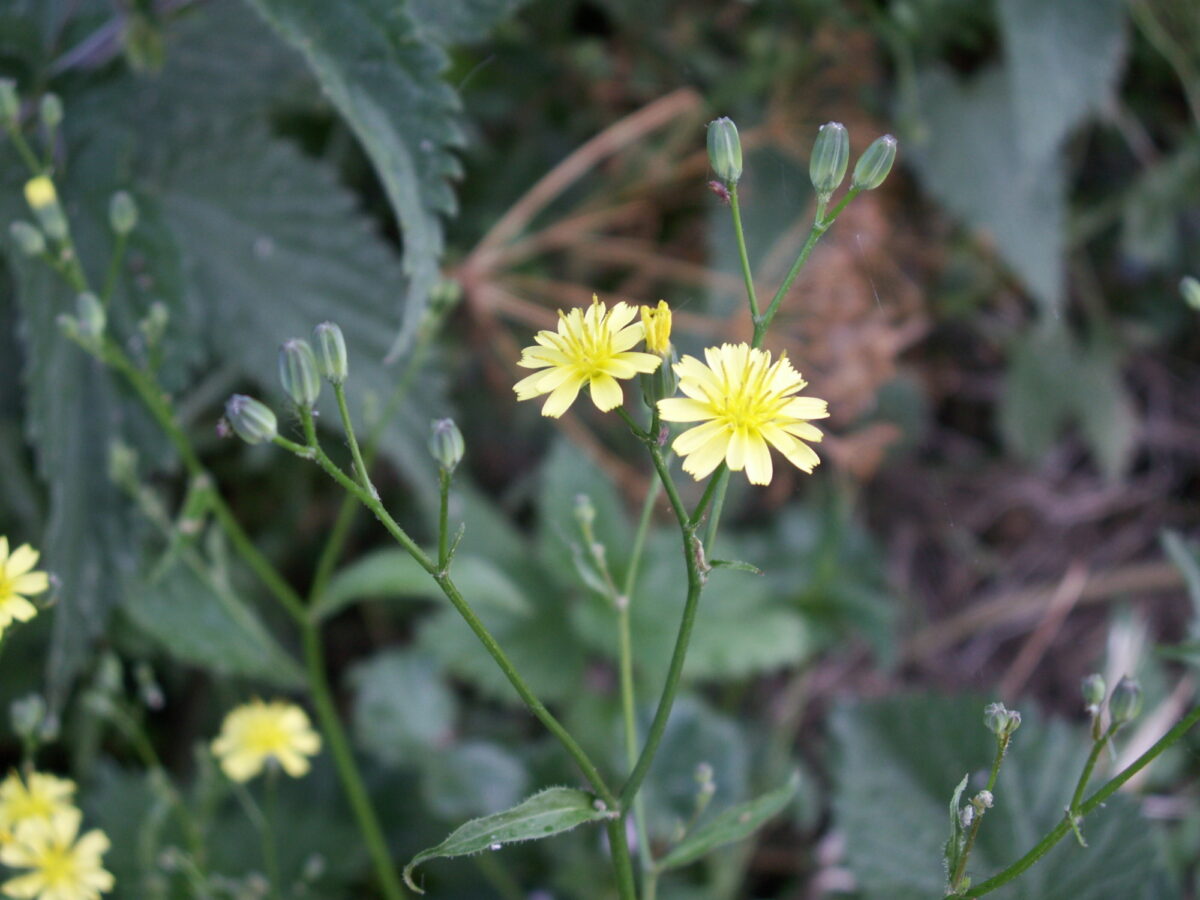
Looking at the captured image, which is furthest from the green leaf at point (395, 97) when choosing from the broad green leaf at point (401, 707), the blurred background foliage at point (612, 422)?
the broad green leaf at point (401, 707)

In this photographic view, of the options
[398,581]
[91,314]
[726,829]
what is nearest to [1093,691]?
[726,829]

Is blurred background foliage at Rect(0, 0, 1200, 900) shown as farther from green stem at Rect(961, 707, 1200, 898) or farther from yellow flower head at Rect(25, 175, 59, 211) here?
green stem at Rect(961, 707, 1200, 898)

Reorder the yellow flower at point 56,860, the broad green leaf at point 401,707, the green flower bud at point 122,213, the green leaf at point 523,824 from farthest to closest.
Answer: the broad green leaf at point 401,707 < the green flower bud at point 122,213 < the yellow flower at point 56,860 < the green leaf at point 523,824

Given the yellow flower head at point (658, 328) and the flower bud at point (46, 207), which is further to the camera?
the flower bud at point (46, 207)

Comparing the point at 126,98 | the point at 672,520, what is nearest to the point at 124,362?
the point at 126,98

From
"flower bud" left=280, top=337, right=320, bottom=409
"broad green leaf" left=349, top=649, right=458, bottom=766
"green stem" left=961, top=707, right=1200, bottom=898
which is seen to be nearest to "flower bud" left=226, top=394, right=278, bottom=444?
"flower bud" left=280, top=337, right=320, bottom=409

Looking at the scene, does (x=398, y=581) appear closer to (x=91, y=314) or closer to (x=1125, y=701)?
(x=91, y=314)

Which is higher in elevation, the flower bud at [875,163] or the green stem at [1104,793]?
the flower bud at [875,163]

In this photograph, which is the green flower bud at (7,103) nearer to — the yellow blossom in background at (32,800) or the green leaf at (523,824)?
the yellow blossom in background at (32,800)

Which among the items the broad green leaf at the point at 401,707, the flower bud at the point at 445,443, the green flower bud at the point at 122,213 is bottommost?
the broad green leaf at the point at 401,707

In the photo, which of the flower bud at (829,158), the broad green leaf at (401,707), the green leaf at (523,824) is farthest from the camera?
the broad green leaf at (401,707)
